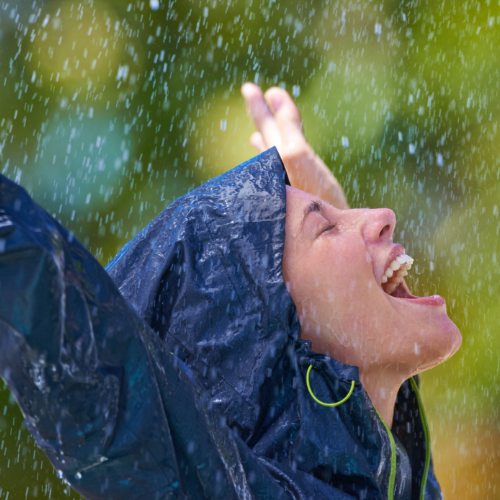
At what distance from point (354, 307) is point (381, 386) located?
0.58ft

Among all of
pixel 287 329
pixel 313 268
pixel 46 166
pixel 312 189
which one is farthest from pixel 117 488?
pixel 46 166

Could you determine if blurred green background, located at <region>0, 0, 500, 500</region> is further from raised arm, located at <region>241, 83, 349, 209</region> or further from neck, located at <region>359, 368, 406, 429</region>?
neck, located at <region>359, 368, 406, 429</region>

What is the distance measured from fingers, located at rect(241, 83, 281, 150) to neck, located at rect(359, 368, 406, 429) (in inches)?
31.8

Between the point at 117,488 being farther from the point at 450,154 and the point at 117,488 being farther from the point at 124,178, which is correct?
the point at 450,154

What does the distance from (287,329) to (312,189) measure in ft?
2.05

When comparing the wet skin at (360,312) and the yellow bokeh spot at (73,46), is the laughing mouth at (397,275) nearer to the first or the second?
the wet skin at (360,312)

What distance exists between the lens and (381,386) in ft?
3.87

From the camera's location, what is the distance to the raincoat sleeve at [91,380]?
0.52 metres

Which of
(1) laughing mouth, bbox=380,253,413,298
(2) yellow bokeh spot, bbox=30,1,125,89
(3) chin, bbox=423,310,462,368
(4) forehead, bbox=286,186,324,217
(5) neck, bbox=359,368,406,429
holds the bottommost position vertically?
(5) neck, bbox=359,368,406,429

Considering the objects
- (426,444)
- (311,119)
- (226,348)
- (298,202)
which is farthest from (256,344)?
(311,119)

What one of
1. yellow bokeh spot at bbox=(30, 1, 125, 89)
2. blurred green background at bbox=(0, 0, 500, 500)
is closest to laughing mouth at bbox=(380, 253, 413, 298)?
blurred green background at bbox=(0, 0, 500, 500)

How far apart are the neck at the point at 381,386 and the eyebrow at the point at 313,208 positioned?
0.34 metres

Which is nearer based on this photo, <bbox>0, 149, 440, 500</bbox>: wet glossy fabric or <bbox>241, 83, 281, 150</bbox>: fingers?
<bbox>0, 149, 440, 500</bbox>: wet glossy fabric

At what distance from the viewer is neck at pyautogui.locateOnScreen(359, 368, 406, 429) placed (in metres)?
1.17
